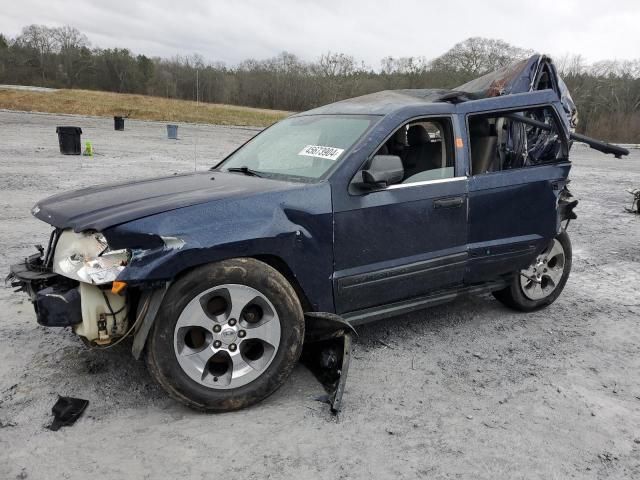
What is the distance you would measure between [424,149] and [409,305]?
3.99ft

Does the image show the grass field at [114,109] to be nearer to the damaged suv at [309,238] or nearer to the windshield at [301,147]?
the windshield at [301,147]

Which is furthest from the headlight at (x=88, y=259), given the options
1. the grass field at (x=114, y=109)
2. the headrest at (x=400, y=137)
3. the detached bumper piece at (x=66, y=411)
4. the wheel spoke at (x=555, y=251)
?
the grass field at (x=114, y=109)

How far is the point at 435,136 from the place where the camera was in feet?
12.9

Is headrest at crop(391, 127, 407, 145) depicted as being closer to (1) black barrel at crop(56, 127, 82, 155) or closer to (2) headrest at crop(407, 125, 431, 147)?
(2) headrest at crop(407, 125, 431, 147)

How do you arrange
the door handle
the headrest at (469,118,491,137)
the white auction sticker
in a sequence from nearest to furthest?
the white auction sticker < the door handle < the headrest at (469,118,491,137)

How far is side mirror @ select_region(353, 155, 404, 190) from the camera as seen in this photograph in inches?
128

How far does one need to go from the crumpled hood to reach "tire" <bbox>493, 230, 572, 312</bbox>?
7.78ft

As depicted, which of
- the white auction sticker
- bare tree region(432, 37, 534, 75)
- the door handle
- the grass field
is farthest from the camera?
bare tree region(432, 37, 534, 75)

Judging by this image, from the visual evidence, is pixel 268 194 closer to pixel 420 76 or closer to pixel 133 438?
pixel 133 438

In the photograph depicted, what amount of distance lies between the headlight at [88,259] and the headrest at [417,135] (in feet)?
7.67

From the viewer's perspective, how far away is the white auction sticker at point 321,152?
346 cm

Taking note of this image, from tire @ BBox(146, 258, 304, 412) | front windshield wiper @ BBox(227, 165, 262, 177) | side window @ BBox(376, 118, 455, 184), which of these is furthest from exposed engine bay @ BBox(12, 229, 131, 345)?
side window @ BBox(376, 118, 455, 184)

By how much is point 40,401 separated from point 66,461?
24.7 inches

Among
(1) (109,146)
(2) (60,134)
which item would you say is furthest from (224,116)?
Result: (2) (60,134)
